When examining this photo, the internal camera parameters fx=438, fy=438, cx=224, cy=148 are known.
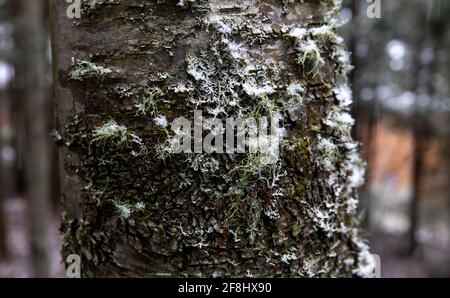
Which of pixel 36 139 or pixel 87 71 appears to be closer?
pixel 87 71

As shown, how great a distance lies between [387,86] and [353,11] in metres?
3.04

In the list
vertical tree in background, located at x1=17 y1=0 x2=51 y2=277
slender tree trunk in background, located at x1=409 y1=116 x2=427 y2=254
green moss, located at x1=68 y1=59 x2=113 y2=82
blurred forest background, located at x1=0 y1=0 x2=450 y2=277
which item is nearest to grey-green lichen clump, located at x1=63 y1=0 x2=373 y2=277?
green moss, located at x1=68 y1=59 x2=113 y2=82

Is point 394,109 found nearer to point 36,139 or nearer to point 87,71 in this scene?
point 36,139

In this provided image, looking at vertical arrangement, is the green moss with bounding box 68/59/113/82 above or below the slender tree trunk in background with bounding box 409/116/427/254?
above

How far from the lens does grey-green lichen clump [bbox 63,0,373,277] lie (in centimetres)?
95

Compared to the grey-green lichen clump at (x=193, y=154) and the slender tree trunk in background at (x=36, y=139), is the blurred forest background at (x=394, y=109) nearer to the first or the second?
the slender tree trunk in background at (x=36, y=139)

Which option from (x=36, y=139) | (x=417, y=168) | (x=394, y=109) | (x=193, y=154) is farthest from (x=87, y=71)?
(x=417, y=168)

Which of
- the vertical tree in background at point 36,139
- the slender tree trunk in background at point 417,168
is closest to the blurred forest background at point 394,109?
the slender tree trunk in background at point 417,168

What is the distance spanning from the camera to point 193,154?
95cm

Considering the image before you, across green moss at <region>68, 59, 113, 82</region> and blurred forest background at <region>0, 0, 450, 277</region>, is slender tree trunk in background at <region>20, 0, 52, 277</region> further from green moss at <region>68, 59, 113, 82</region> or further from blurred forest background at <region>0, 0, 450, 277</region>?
green moss at <region>68, 59, 113, 82</region>

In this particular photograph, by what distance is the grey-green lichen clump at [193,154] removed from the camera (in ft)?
3.12

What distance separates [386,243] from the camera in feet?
35.6

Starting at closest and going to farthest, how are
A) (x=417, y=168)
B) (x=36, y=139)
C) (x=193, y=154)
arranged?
(x=193, y=154), (x=36, y=139), (x=417, y=168)
